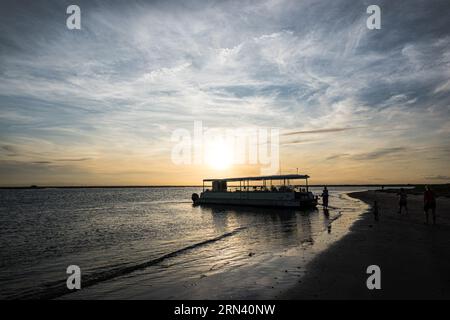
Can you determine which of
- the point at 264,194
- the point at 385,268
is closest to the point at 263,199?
the point at 264,194

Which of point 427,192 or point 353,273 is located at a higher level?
point 427,192

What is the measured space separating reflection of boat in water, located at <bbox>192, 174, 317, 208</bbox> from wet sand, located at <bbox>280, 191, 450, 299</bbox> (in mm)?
27072

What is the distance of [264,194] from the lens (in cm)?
5275

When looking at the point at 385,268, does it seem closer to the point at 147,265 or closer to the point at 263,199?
the point at 147,265

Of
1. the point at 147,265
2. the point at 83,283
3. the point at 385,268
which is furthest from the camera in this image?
the point at 147,265

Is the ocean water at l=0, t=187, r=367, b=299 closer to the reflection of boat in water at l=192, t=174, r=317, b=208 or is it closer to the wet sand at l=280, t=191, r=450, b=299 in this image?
the wet sand at l=280, t=191, r=450, b=299

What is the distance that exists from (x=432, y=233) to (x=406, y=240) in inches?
116

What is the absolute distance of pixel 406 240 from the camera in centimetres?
1609

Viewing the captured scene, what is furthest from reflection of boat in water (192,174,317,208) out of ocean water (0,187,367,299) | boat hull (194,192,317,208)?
ocean water (0,187,367,299)

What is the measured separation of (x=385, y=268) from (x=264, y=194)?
41701 mm

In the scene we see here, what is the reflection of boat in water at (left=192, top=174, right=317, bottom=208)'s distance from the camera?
47.8m

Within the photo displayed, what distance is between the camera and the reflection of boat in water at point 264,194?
157ft
